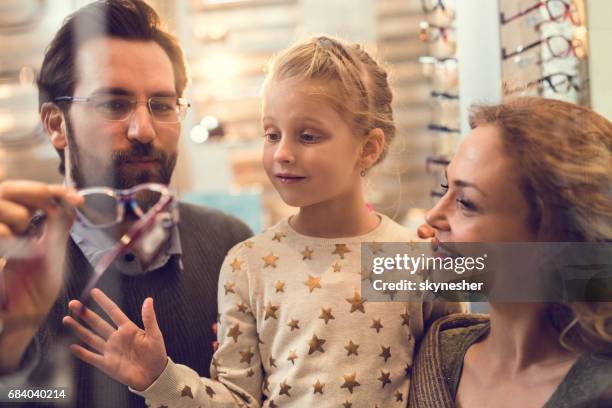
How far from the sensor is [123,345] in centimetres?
90

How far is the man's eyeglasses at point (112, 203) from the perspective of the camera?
35.8 inches

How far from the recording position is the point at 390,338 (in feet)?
3.21

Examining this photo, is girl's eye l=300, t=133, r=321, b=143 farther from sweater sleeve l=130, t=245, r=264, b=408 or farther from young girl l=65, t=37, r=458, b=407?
sweater sleeve l=130, t=245, r=264, b=408

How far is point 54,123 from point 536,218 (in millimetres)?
696

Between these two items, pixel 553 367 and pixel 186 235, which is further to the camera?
pixel 186 235

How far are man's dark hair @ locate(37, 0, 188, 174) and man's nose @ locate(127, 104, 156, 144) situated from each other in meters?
0.07

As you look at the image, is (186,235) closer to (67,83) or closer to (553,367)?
(67,83)

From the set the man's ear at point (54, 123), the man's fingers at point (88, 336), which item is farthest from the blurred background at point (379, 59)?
the man's fingers at point (88, 336)

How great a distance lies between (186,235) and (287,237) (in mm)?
163

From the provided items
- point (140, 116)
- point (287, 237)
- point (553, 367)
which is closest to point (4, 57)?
point (140, 116)

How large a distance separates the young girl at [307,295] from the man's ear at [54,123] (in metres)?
0.24

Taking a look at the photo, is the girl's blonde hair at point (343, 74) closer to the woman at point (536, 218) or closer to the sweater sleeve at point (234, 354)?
the woman at point (536, 218)

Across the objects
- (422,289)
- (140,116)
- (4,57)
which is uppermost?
(4,57)

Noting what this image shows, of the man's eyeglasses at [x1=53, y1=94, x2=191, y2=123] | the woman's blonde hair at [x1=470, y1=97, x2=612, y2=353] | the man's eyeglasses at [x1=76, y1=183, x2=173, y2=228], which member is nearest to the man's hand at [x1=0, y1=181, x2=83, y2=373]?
the man's eyeglasses at [x1=76, y1=183, x2=173, y2=228]
